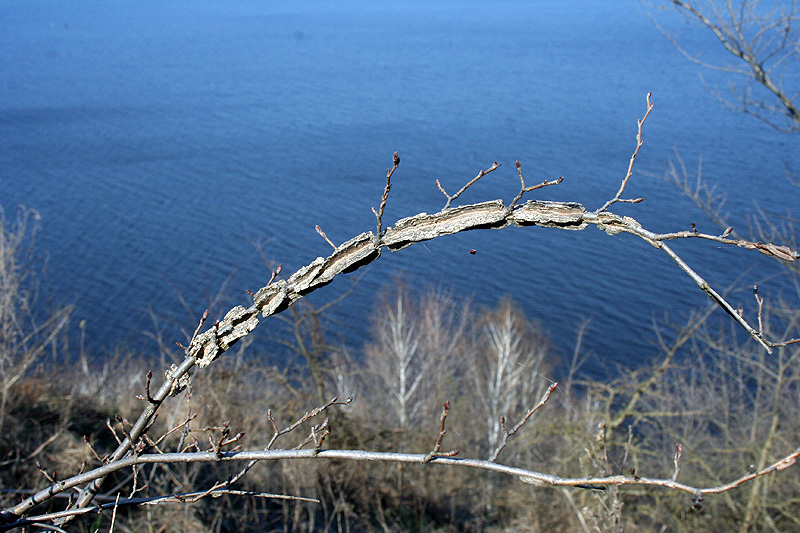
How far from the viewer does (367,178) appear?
19.7m

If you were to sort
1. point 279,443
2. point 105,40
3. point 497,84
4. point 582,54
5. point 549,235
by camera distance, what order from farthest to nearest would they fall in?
point 105,40 < point 582,54 < point 497,84 < point 549,235 < point 279,443

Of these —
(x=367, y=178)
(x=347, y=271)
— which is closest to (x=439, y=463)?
(x=347, y=271)

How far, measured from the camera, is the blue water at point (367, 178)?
16656 millimetres

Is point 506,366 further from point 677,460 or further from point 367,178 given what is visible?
point 677,460

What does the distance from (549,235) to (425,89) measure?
23.8m

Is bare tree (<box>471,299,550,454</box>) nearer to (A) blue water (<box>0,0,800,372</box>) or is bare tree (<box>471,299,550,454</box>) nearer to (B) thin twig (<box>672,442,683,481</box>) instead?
(A) blue water (<box>0,0,800,372</box>)

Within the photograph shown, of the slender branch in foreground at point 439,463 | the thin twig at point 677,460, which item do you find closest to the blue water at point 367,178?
the thin twig at point 677,460

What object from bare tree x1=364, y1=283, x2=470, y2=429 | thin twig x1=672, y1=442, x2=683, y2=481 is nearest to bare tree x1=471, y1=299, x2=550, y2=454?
bare tree x1=364, y1=283, x2=470, y2=429

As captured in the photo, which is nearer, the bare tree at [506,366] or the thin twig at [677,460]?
the thin twig at [677,460]

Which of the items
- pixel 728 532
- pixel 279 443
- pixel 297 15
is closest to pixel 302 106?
pixel 279 443

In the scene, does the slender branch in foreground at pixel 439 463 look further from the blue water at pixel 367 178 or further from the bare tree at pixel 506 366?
the bare tree at pixel 506 366

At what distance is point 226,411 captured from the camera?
36.8 feet

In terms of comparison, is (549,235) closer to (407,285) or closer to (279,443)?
(407,285)

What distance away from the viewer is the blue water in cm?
1666
